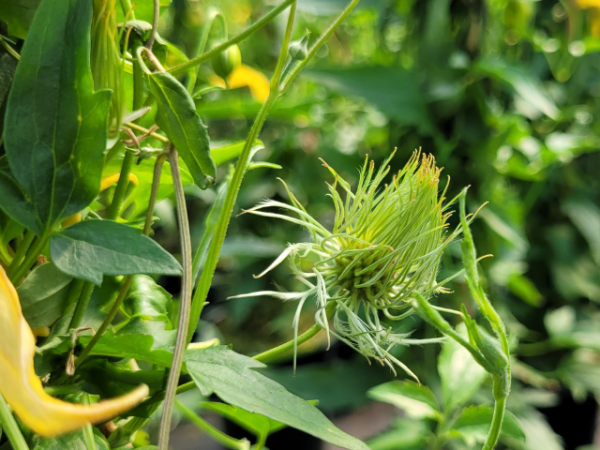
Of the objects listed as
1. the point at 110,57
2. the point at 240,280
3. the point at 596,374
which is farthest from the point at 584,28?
the point at 110,57

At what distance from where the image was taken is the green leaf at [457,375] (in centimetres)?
26

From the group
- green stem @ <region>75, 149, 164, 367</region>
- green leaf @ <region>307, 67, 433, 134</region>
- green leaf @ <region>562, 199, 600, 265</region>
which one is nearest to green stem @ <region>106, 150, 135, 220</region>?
green stem @ <region>75, 149, 164, 367</region>

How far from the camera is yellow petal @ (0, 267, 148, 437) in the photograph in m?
0.11

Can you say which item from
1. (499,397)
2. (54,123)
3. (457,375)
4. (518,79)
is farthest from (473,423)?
(518,79)

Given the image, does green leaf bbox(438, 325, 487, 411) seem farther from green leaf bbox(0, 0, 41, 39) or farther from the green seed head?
green leaf bbox(0, 0, 41, 39)

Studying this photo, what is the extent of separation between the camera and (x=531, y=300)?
624 mm

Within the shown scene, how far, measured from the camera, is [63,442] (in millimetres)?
139

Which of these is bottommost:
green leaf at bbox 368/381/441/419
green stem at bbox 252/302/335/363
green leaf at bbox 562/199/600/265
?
green leaf at bbox 562/199/600/265

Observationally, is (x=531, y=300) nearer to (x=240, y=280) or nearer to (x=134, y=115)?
(x=240, y=280)

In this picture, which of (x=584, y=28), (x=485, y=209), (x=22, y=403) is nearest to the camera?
(x=22, y=403)

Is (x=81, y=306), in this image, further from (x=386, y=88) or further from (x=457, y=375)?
(x=386, y=88)

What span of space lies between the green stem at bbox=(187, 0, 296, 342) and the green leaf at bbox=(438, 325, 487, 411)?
5.9 inches

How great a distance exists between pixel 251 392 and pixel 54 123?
3.6 inches

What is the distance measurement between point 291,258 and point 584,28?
632mm
